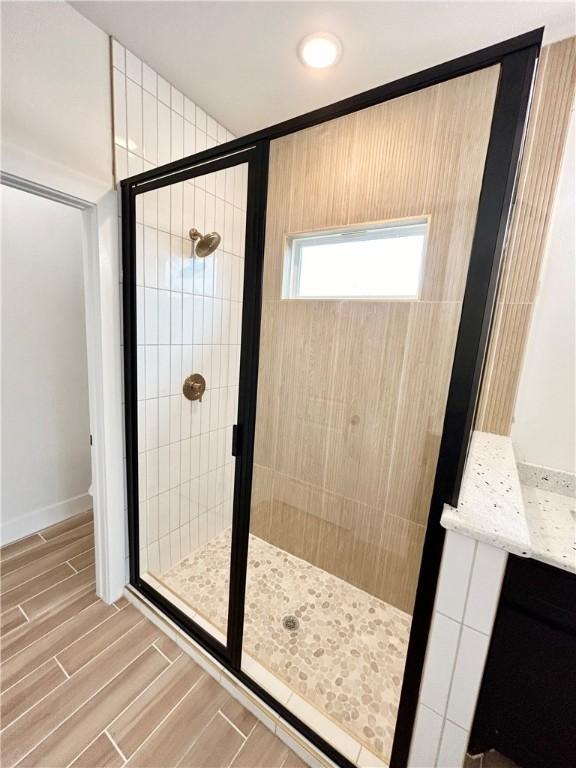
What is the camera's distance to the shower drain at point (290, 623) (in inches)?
63.1

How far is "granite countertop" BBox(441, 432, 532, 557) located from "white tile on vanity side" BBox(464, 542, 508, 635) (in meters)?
0.03

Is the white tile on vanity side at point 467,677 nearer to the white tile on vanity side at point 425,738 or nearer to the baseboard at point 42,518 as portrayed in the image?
the white tile on vanity side at point 425,738

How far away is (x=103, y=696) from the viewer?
1.24 meters

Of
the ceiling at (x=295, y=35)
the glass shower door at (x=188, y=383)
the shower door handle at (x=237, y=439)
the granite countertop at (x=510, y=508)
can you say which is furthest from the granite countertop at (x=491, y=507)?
the ceiling at (x=295, y=35)

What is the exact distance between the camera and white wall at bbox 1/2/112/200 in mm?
1078

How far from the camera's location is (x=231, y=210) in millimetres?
1559

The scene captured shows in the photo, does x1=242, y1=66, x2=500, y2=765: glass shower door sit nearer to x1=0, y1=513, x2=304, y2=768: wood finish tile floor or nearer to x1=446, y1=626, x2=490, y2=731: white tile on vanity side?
x1=0, y1=513, x2=304, y2=768: wood finish tile floor

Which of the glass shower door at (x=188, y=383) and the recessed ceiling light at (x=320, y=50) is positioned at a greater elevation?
the recessed ceiling light at (x=320, y=50)

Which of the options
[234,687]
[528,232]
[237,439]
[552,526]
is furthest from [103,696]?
[528,232]

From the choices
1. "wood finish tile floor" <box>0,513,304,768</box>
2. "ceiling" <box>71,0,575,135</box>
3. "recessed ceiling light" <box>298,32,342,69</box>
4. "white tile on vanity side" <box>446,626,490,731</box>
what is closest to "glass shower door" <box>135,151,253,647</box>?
"wood finish tile floor" <box>0,513,304,768</box>

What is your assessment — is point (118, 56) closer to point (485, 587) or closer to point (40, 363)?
point (40, 363)

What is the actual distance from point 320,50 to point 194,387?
163 cm

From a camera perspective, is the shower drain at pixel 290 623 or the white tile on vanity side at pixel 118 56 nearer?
the white tile on vanity side at pixel 118 56

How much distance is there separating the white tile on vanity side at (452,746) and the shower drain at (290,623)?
3.01 ft
